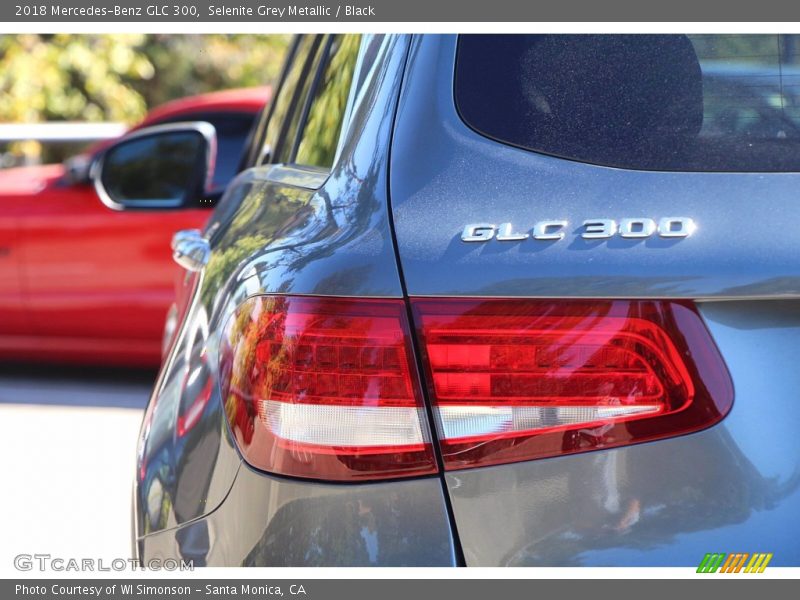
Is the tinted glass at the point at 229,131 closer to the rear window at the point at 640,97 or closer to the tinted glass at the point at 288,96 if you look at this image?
the tinted glass at the point at 288,96

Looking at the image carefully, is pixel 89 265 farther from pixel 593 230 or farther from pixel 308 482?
pixel 593 230

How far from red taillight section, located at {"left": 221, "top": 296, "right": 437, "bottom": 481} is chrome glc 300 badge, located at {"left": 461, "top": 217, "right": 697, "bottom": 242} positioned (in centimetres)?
15

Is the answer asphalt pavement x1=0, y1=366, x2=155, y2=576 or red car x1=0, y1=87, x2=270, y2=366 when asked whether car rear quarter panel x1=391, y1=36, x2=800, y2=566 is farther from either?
red car x1=0, y1=87, x2=270, y2=366

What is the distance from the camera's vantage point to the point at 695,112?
64.1 inches

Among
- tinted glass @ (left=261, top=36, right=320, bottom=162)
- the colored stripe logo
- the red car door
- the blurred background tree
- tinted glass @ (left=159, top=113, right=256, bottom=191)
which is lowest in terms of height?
the blurred background tree

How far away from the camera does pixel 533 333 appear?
1.48m

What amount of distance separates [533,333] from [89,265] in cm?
491

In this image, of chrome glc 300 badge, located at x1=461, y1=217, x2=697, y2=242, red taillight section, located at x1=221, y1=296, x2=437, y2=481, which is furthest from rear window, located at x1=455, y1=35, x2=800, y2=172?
red taillight section, located at x1=221, y1=296, x2=437, y2=481

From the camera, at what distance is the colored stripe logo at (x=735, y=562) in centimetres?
143

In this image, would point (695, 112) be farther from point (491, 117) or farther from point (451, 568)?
point (451, 568)

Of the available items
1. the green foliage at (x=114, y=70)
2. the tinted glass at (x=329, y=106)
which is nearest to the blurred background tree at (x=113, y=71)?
the green foliage at (x=114, y=70)

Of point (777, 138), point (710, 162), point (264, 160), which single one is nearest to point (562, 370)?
point (710, 162)

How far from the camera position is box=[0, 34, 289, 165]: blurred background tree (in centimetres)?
1070

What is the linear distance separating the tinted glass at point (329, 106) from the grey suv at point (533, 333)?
0.24 meters
